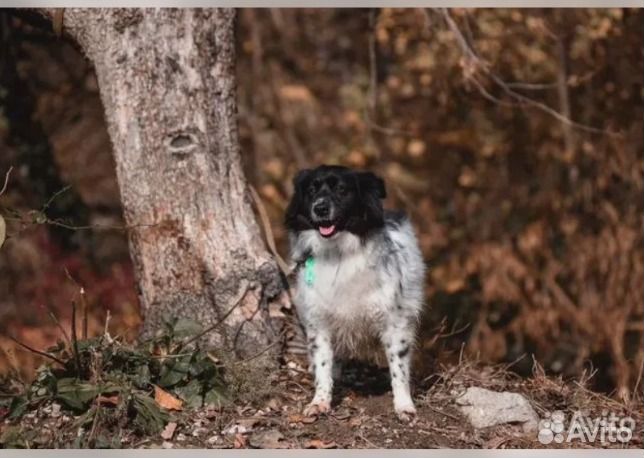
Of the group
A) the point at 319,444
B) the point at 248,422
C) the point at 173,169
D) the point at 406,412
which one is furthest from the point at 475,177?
the point at 319,444

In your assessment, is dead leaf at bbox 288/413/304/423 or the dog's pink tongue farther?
the dog's pink tongue

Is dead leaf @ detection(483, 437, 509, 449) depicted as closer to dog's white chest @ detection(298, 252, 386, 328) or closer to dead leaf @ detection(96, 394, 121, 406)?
dog's white chest @ detection(298, 252, 386, 328)

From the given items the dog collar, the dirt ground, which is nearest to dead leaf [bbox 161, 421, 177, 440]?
the dirt ground

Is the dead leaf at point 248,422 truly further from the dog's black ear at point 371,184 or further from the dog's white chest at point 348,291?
the dog's black ear at point 371,184

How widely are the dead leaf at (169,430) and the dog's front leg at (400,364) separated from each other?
4.13 ft

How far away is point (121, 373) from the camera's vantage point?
19.7 feet

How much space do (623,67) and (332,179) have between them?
247 inches

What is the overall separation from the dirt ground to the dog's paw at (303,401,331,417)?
0.13 ft

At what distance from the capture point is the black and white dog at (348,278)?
6258 millimetres

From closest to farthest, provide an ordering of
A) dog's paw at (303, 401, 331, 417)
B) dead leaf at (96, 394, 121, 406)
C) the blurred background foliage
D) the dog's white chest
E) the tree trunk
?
dead leaf at (96, 394, 121, 406)
dog's paw at (303, 401, 331, 417)
the dog's white chest
the tree trunk
the blurred background foliage

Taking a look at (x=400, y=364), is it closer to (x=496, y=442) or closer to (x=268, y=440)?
(x=496, y=442)

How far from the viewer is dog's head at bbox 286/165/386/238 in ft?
20.4

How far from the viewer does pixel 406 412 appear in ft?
20.3

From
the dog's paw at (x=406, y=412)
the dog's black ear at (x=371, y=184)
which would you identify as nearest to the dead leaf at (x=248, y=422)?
the dog's paw at (x=406, y=412)
